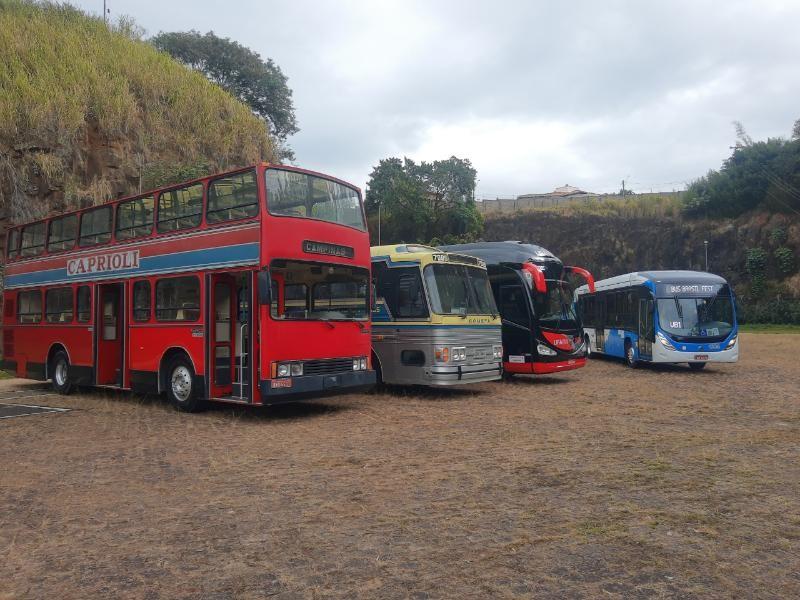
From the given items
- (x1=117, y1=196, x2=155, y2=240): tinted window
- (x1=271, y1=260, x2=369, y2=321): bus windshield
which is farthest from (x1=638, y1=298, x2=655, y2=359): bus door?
(x1=117, y1=196, x2=155, y2=240): tinted window

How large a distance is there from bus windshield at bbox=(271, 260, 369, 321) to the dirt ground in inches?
66.8

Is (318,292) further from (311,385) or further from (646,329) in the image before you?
(646,329)

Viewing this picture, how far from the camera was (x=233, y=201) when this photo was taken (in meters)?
10.5

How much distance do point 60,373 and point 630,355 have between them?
605 inches

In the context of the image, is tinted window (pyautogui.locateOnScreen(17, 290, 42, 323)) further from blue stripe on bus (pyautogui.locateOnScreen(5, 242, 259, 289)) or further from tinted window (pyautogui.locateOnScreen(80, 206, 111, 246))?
tinted window (pyautogui.locateOnScreen(80, 206, 111, 246))

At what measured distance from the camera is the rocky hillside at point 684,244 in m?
49.0

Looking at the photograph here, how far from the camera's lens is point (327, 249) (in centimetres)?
1087

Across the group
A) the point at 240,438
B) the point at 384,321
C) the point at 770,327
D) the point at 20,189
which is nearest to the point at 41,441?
the point at 240,438

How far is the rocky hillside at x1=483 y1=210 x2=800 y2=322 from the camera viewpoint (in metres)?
49.0

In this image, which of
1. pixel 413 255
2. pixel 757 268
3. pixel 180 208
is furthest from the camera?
pixel 757 268

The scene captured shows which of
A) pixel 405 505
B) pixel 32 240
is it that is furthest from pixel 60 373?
pixel 405 505

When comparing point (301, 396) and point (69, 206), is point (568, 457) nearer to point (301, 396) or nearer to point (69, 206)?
point (301, 396)

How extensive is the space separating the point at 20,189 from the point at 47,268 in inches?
459

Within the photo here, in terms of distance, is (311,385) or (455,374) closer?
(311,385)
